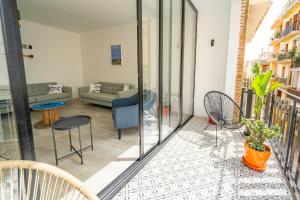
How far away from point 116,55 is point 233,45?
12.2 ft

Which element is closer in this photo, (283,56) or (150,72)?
(150,72)

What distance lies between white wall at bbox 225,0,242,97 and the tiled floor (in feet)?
4.43

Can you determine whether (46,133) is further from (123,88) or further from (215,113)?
(215,113)

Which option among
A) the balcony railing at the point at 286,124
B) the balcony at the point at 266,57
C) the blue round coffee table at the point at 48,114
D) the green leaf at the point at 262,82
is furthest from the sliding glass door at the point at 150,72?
the balcony at the point at 266,57

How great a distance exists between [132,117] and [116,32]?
3.77 m

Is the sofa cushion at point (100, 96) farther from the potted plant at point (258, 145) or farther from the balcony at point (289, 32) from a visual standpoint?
the balcony at point (289, 32)

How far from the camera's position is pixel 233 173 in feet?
6.77

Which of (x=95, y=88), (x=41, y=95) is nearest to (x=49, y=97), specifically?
(x=41, y=95)

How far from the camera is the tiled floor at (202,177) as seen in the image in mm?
1724

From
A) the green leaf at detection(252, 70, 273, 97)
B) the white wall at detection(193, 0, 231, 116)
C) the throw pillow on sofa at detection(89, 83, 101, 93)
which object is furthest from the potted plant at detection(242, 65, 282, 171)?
the throw pillow on sofa at detection(89, 83, 101, 93)

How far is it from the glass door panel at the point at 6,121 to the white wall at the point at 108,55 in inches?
175

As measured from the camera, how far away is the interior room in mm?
2645

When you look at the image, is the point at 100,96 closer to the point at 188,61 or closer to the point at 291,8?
the point at 188,61

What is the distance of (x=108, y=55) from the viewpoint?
19.8 ft
